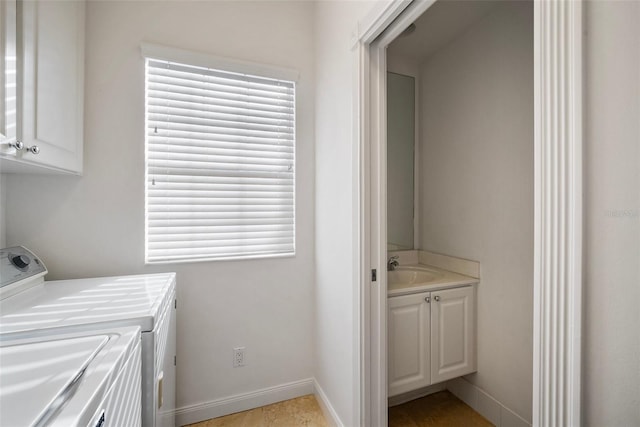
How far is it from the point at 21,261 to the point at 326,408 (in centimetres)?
182

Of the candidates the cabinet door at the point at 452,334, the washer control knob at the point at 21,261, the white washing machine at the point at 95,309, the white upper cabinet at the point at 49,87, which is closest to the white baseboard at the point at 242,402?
the white washing machine at the point at 95,309

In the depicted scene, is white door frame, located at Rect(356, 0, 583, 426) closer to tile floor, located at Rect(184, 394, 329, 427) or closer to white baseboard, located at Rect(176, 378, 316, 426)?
tile floor, located at Rect(184, 394, 329, 427)

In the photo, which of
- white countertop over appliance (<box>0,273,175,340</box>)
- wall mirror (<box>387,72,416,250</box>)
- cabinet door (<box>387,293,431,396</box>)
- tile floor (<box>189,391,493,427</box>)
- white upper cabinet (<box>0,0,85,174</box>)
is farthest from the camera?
wall mirror (<box>387,72,416,250</box>)

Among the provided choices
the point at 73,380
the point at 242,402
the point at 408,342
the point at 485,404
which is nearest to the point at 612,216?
the point at 73,380

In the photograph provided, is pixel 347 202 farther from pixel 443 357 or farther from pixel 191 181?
pixel 443 357

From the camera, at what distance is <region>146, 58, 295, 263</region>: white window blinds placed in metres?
1.67

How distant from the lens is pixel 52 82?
1.18 meters

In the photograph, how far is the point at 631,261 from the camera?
486 millimetres

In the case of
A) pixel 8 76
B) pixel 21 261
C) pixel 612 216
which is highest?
pixel 8 76

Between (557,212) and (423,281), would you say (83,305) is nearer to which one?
(557,212)

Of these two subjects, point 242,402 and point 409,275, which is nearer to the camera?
point 242,402

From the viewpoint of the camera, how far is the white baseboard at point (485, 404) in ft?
5.39

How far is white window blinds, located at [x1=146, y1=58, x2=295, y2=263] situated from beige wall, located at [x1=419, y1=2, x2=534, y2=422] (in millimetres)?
1226

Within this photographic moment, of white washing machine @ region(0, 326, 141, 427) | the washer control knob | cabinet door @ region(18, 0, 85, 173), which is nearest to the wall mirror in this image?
white washing machine @ region(0, 326, 141, 427)
